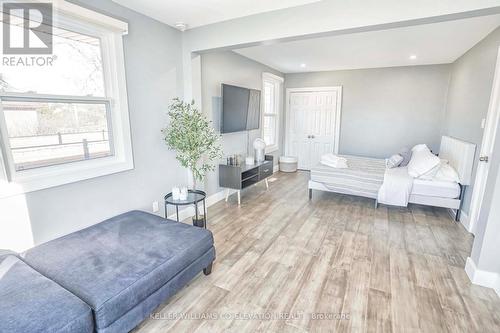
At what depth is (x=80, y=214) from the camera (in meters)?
2.21

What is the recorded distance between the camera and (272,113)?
6.08 meters

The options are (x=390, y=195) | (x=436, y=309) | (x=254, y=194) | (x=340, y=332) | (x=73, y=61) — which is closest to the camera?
(x=340, y=332)

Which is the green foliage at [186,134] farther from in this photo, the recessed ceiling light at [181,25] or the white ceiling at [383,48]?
the white ceiling at [383,48]

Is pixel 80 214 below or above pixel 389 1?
below

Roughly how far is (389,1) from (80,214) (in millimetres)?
3189

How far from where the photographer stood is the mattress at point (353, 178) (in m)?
3.74

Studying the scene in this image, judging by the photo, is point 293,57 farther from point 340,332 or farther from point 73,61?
point 340,332

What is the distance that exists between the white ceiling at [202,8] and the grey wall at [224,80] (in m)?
0.88

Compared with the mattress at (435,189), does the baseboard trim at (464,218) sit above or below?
below

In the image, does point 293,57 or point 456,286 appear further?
point 293,57

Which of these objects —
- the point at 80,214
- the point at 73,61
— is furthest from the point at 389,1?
the point at 80,214

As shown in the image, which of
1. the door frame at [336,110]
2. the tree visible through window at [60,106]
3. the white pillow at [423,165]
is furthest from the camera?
the door frame at [336,110]

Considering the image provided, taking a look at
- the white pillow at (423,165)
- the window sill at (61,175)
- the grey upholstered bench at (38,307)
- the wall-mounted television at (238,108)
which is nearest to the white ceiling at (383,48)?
the wall-mounted television at (238,108)

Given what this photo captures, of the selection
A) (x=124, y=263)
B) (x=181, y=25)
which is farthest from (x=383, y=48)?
(x=124, y=263)
